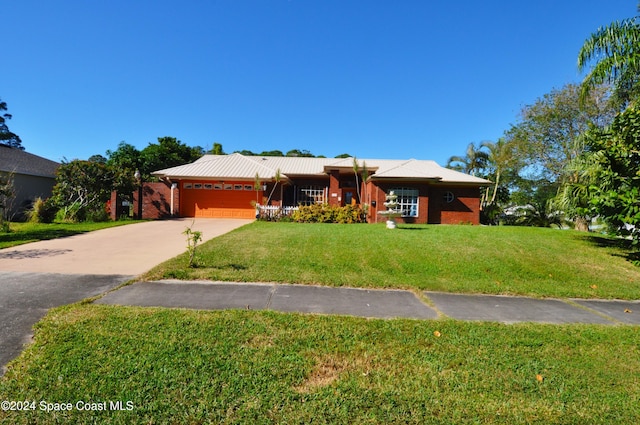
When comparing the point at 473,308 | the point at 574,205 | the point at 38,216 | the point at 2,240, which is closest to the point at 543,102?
the point at 574,205

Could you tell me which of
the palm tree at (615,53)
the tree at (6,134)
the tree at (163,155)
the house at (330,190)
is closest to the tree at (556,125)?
the house at (330,190)

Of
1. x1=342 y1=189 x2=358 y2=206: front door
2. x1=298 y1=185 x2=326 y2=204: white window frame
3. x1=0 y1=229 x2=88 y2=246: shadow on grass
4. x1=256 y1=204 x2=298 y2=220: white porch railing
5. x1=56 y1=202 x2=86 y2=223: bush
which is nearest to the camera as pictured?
x1=0 y1=229 x2=88 y2=246: shadow on grass

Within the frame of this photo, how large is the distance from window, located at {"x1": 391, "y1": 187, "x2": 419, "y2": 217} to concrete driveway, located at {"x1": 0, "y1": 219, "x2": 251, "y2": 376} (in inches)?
493

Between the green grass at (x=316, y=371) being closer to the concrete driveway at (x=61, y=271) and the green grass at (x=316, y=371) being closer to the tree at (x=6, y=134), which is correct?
the concrete driveway at (x=61, y=271)

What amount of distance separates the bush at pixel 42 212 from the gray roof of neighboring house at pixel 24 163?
5.06m

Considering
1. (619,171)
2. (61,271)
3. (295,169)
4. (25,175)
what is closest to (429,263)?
(619,171)

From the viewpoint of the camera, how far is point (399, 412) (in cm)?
238

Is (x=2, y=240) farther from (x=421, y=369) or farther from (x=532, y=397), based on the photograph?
(x=532, y=397)

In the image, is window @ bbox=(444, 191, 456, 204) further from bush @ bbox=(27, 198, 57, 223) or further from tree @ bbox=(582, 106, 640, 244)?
bush @ bbox=(27, 198, 57, 223)

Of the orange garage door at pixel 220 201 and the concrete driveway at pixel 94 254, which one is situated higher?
the orange garage door at pixel 220 201

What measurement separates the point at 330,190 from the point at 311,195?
2112 mm

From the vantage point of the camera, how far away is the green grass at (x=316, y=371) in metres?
2.37

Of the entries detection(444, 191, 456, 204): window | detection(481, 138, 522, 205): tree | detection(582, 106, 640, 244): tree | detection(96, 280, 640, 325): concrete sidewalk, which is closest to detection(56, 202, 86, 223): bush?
detection(96, 280, 640, 325): concrete sidewalk

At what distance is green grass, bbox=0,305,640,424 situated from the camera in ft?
7.77
